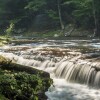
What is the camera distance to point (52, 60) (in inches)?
773

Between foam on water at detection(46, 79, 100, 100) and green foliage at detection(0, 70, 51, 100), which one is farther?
foam on water at detection(46, 79, 100, 100)

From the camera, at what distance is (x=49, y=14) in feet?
163

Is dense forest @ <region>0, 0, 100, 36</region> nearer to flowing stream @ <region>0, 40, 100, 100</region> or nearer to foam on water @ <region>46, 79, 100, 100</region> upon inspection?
flowing stream @ <region>0, 40, 100, 100</region>

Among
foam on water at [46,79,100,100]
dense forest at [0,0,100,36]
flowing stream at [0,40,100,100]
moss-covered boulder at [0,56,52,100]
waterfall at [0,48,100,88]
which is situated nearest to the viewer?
moss-covered boulder at [0,56,52,100]

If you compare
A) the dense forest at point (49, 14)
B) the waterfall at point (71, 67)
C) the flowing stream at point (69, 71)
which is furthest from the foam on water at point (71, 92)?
the dense forest at point (49, 14)

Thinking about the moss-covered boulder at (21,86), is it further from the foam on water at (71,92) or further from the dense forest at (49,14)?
the dense forest at (49,14)

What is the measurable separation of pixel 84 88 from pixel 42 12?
39650mm

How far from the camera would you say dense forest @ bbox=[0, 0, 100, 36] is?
4366cm

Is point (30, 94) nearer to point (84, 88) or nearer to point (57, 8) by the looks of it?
point (84, 88)

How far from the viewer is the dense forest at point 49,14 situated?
43.7 m

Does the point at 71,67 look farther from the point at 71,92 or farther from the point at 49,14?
the point at 49,14

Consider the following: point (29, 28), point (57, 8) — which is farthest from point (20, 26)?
point (57, 8)

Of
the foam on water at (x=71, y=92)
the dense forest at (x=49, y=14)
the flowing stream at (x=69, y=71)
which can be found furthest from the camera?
the dense forest at (x=49, y=14)

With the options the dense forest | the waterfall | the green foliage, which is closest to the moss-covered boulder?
the green foliage
